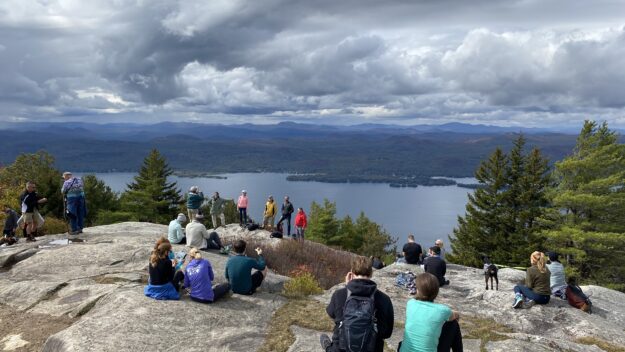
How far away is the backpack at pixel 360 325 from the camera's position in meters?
5.39

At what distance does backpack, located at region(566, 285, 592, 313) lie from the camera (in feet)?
42.7

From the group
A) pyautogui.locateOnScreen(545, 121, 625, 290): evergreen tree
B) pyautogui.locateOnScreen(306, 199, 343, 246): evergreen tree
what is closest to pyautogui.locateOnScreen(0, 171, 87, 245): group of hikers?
pyautogui.locateOnScreen(545, 121, 625, 290): evergreen tree

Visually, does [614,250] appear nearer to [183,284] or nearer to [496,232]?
[496,232]

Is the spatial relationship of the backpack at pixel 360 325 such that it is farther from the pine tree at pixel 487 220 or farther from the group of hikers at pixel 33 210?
the pine tree at pixel 487 220

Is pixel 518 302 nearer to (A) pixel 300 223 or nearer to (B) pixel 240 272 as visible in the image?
(B) pixel 240 272

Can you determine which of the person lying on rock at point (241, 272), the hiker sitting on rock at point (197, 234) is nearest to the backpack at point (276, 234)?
the hiker sitting on rock at point (197, 234)

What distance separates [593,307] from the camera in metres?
13.9

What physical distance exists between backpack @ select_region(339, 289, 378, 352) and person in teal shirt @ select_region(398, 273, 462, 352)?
44 cm

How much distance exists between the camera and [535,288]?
497 inches

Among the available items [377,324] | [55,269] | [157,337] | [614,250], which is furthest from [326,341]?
[614,250]

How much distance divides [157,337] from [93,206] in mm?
50834

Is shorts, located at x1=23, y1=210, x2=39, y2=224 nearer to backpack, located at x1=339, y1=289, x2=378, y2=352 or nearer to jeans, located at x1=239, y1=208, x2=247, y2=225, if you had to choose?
jeans, located at x1=239, y1=208, x2=247, y2=225

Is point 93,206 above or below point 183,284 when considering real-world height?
below

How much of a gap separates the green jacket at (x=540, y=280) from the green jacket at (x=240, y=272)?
7938 mm
